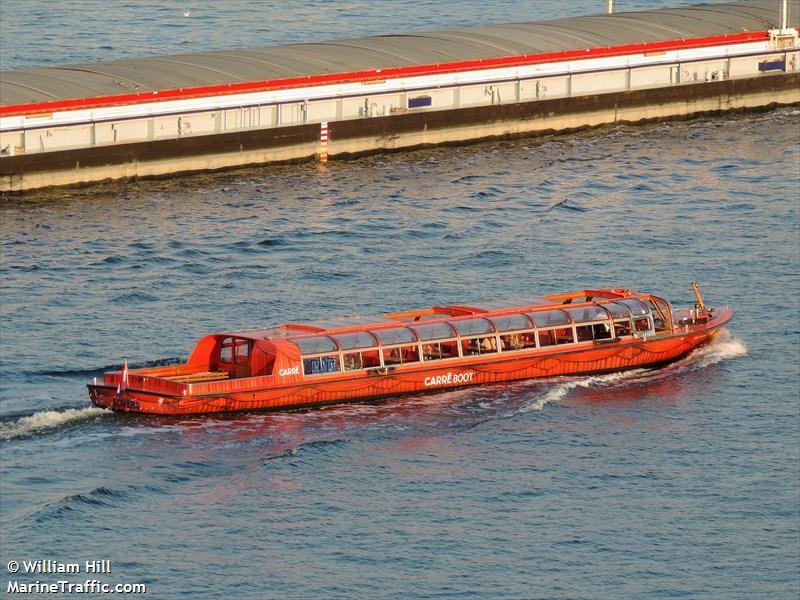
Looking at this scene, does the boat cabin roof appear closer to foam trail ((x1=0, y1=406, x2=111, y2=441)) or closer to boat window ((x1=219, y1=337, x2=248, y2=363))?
boat window ((x1=219, y1=337, x2=248, y2=363))

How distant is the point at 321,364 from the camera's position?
74.3 m

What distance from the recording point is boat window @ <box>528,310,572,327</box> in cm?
7906

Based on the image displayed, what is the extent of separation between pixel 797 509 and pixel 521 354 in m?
13.8

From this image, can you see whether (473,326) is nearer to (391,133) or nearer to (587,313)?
(587,313)

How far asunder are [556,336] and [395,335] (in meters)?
6.98

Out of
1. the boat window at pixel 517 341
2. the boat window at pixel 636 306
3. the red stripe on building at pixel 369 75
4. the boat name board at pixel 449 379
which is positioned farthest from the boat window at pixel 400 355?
the red stripe on building at pixel 369 75

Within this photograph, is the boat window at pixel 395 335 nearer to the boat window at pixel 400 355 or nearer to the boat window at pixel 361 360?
the boat window at pixel 400 355

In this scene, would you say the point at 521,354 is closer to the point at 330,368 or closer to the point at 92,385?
the point at 330,368

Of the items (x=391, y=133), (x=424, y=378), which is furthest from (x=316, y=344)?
(x=391, y=133)

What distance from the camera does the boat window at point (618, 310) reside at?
8069 cm

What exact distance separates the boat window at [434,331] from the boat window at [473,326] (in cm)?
38

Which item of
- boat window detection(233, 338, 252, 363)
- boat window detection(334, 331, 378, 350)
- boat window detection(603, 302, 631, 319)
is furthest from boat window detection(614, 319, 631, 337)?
boat window detection(233, 338, 252, 363)

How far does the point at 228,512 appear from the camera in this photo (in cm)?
6500

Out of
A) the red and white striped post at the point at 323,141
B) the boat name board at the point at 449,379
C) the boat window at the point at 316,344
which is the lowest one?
the boat name board at the point at 449,379
